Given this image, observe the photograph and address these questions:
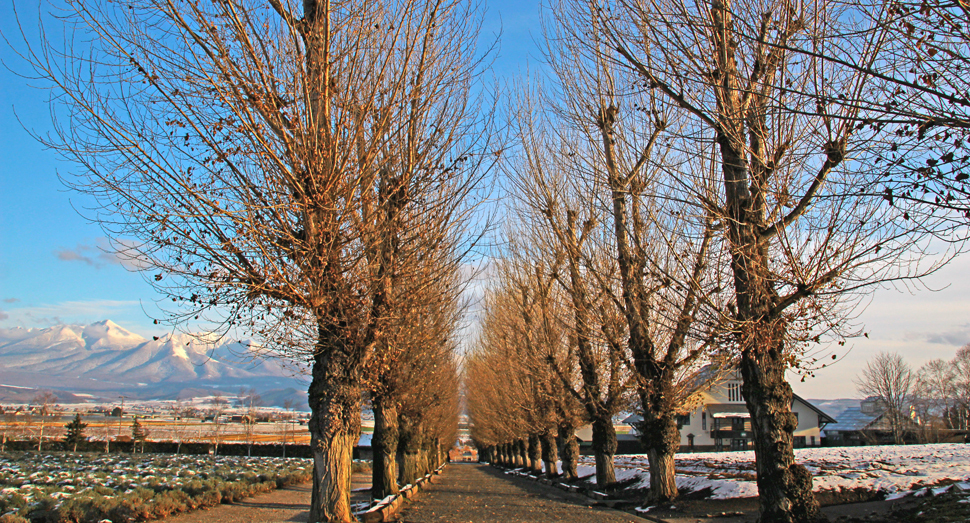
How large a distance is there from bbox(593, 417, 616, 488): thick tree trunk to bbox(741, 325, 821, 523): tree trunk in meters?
8.33

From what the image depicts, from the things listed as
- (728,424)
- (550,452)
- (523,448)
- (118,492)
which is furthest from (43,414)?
(728,424)

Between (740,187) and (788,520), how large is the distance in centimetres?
416

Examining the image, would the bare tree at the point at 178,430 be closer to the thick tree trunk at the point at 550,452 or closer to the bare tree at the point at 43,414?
the bare tree at the point at 43,414

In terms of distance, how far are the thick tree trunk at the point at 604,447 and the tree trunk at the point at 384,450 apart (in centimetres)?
549

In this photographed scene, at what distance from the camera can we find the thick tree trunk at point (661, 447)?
39.7ft

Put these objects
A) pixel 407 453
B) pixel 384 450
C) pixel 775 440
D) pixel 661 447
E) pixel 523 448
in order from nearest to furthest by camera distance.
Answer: pixel 775 440
pixel 661 447
pixel 384 450
pixel 407 453
pixel 523 448

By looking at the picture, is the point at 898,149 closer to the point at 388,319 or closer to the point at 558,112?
the point at 388,319

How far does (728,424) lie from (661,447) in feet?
158

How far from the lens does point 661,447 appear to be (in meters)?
12.1

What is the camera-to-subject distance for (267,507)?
54.9ft

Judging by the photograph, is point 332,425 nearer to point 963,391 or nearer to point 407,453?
point 407,453

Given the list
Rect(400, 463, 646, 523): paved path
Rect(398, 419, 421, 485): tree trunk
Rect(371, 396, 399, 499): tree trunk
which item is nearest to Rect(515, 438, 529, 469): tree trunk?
Rect(398, 419, 421, 485): tree trunk

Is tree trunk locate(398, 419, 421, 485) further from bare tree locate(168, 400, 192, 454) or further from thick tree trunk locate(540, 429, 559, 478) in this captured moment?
bare tree locate(168, 400, 192, 454)

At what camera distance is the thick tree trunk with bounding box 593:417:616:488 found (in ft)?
51.3
